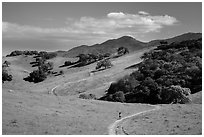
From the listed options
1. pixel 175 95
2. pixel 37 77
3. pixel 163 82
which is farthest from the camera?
pixel 37 77

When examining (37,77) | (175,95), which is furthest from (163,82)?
(37,77)

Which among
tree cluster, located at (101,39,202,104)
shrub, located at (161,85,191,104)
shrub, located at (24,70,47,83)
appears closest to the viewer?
shrub, located at (161,85,191,104)

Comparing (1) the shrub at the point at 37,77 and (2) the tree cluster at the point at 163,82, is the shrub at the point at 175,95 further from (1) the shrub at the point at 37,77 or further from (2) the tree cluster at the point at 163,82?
(1) the shrub at the point at 37,77

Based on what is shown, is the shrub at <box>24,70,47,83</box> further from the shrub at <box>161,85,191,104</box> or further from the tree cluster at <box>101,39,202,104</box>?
the shrub at <box>161,85,191,104</box>

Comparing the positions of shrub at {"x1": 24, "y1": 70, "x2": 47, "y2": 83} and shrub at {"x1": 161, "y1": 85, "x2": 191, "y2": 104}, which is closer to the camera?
shrub at {"x1": 161, "y1": 85, "x2": 191, "y2": 104}

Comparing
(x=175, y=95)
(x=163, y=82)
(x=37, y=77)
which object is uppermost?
(x=163, y=82)

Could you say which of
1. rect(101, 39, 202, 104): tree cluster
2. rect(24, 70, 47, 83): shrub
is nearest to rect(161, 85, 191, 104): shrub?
rect(101, 39, 202, 104): tree cluster

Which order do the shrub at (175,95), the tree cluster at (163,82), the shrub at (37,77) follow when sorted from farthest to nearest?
1. the shrub at (37,77)
2. the tree cluster at (163,82)
3. the shrub at (175,95)

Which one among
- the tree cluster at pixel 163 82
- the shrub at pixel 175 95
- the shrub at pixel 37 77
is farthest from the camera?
the shrub at pixel 37 77

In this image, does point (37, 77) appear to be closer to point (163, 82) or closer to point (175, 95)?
point (163, 82)

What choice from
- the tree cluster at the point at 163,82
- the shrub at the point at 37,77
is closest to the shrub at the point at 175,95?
the tree cluster at the point at 163,82

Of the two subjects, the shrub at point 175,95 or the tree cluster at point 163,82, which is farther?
the tree cluster at point 163,82

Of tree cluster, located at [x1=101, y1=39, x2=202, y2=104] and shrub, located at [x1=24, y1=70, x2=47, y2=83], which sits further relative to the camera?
shrub, located at [x1=24, y1=70, x2=47, y2=83]

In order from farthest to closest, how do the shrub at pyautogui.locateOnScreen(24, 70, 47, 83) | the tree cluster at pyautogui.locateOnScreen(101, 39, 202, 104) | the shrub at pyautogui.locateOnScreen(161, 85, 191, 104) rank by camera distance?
the shrub at pyautogui.locateOnScreen(24, 70, 47, 83) < the tree cluster at pyautogui.locateOnScreen(101, 39, 202, 104) < the shrub at pyautogui.locateOnScreen(161, 85, 191, 104)
